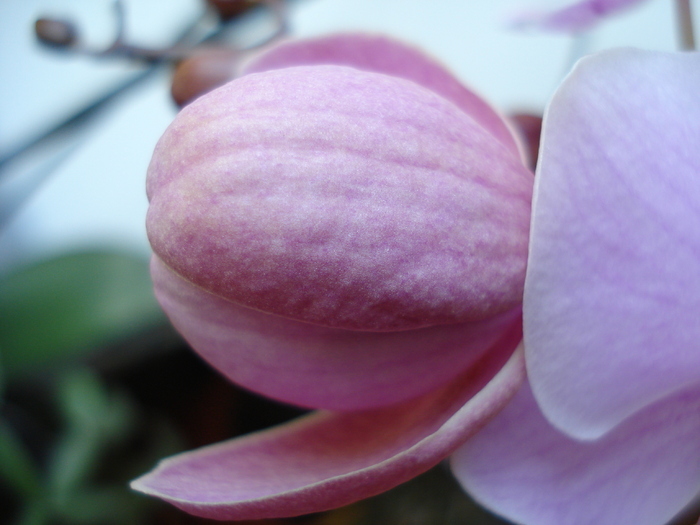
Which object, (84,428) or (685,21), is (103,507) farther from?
(685,21)

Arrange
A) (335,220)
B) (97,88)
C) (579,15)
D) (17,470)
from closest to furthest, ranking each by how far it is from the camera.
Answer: (335,220), (579,15), (17,470), (97,88)

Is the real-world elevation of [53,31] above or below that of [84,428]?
above

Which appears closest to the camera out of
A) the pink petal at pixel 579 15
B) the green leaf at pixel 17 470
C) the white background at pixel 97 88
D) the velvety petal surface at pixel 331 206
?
the velvety petal surface at pixel 331 206

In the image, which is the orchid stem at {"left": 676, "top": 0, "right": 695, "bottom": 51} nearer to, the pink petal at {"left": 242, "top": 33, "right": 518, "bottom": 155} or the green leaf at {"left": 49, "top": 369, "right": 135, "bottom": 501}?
A: the pink petal at {"left": 242, "top": 33, "right": 518, "bottom": 155}

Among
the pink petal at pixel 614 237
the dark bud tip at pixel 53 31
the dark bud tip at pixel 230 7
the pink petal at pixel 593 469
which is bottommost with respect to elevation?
the pink petal at pixel 593 469

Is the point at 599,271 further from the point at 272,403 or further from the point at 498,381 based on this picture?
the point at 272,403

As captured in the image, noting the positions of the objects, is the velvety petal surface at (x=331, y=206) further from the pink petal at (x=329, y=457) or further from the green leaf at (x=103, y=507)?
the green leaf at (x=103, y=507)

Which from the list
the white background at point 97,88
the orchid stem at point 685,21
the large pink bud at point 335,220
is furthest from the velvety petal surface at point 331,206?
the white background at point 97,88

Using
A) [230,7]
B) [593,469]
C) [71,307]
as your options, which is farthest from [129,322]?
[593,469]

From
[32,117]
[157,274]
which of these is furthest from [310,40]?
[32,117]
